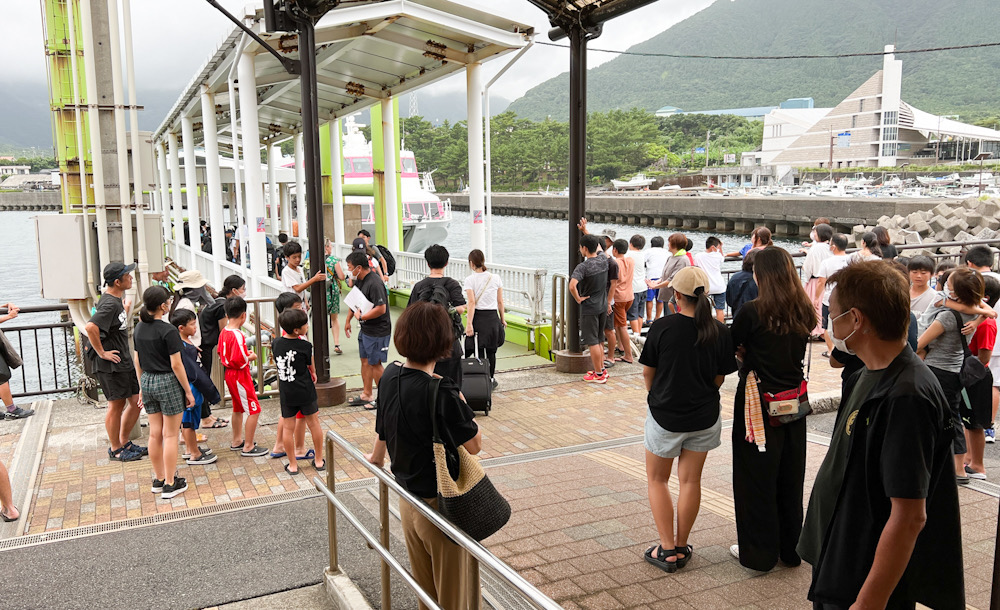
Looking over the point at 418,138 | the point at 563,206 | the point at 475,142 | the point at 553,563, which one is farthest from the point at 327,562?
the point at 418,138

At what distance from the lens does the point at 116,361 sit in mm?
6043

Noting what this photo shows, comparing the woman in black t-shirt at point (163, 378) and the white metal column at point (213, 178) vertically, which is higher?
the white metal column at point (213, 178)

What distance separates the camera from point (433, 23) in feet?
30.9

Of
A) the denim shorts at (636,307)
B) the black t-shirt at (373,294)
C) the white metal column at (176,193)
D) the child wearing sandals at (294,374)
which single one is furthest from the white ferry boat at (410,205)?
the child wearing sandals at (294,374)

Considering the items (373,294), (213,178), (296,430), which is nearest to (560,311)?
(373,294)

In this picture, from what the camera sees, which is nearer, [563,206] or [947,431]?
[947,431]

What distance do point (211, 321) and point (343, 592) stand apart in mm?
3725

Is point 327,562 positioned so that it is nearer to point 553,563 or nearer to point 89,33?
point 553,563

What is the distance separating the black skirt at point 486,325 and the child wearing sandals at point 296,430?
232 cm

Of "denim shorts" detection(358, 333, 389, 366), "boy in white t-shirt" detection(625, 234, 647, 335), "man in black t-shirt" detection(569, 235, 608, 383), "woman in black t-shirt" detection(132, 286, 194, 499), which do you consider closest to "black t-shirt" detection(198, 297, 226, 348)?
"woman in black t-shirt" detection(132, 286, 194, 499)

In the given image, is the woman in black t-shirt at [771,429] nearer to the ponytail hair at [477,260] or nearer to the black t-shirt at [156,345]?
the black t-shirt at [156,345]

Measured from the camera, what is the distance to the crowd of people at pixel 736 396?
2258 mm

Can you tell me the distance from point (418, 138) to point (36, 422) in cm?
10220

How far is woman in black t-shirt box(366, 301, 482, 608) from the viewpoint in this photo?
2.95 m
